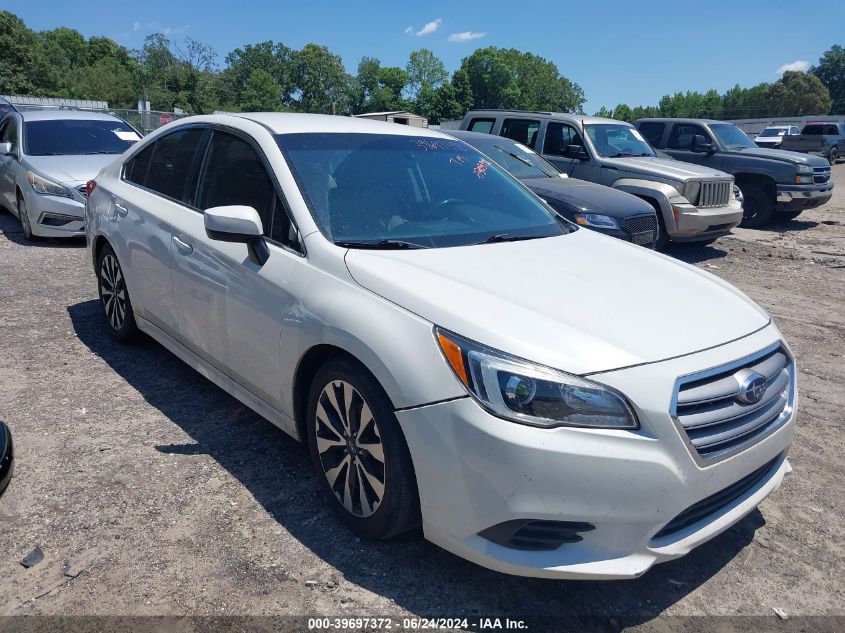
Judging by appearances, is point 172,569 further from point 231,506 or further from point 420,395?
point 420,395

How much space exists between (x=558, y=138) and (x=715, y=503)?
29.0 feet

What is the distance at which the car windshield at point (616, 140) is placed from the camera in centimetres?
1048

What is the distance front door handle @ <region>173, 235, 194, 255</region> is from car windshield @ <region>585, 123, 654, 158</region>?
7856mm

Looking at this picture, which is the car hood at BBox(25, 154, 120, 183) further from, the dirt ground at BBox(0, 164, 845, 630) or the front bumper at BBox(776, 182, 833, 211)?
the front bumper at BBox(776, 182, 833, 211)

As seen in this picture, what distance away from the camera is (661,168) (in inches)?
389

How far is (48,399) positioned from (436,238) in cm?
269

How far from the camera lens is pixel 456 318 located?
251 cm

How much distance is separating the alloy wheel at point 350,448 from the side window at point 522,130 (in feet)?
28.8

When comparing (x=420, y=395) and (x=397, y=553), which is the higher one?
(x=420, y=395)

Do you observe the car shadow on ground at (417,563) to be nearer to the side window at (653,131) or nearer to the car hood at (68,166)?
the car hood at (68,166)

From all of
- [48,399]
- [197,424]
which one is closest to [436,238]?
[197,424]

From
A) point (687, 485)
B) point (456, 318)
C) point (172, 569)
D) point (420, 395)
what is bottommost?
point (172, 569)

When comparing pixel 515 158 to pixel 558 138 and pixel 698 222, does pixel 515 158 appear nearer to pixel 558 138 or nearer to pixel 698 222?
pixel 558 138

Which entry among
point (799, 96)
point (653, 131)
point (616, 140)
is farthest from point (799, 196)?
point (799, 96)
